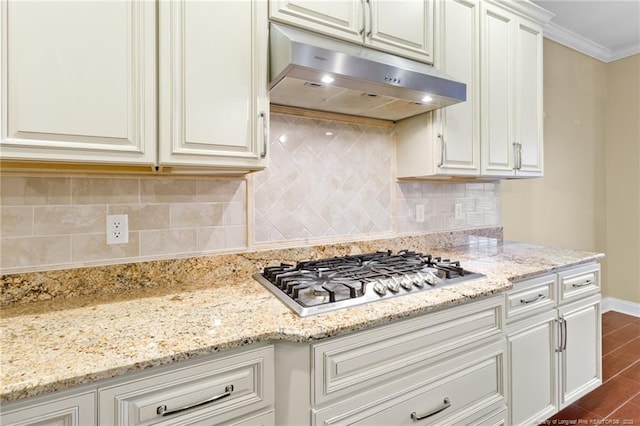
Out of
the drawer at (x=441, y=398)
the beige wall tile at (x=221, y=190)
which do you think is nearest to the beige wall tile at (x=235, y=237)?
the beige wall tile at (x=221, y=190)

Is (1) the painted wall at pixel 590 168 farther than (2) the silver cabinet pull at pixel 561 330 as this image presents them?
Yes

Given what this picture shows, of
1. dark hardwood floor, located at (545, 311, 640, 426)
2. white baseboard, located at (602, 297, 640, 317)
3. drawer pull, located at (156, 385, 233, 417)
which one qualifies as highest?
drawer pull, located at (156, 385, 233, 417)

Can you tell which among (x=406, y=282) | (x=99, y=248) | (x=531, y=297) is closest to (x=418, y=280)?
(x=406, y=282)

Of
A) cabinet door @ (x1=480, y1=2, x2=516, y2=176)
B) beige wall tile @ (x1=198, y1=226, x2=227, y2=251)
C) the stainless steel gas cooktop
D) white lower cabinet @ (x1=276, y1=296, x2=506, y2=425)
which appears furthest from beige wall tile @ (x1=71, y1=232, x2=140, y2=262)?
cabinet door @ (x1=480, y1=2, x2=516, y2=176)

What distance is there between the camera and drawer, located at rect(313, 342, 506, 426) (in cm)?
112

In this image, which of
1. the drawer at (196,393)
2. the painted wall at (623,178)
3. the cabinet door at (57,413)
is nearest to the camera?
the cabinet door at (57,413)

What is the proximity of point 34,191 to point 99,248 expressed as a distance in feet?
0.97

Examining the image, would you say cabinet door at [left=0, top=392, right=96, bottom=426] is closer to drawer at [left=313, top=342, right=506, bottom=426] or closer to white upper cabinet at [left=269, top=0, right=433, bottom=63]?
drawer at [left=313, top=342, right=506, bottom=426]

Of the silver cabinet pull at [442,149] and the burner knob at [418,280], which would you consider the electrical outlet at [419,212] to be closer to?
the silver cabinet pull at [442,149]

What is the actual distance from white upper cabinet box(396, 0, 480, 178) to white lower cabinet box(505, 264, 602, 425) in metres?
0.74

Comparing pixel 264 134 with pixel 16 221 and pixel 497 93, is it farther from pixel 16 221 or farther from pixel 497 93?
pixel 497 93

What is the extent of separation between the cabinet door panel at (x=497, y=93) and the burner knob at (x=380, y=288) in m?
1.17

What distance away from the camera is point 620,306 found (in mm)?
3527

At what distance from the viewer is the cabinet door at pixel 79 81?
95 centimetres
